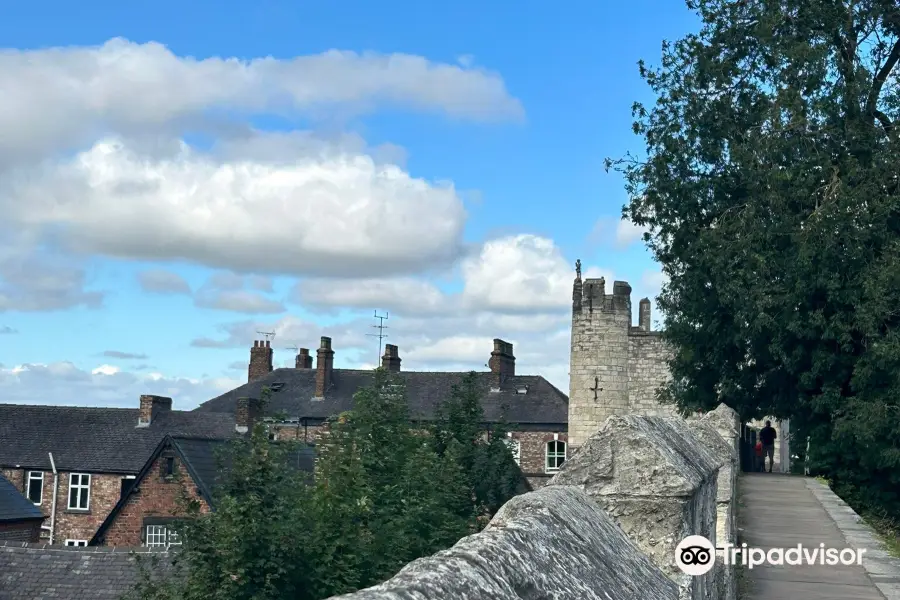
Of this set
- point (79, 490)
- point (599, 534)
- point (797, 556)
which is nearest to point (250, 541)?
point (797, 556)

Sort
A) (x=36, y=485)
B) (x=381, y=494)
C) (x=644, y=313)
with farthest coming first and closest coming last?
1. (x=36, y=485)
2. (x=644, y=313)
3. (x=381, y=494)

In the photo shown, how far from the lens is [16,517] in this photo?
106 ft

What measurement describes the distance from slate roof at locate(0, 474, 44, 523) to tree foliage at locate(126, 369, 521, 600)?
14178 millimetres

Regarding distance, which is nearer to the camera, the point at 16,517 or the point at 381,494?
the point at 381,494

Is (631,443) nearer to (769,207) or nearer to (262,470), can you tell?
(262,470)

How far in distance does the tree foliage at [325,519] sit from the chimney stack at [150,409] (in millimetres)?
23796

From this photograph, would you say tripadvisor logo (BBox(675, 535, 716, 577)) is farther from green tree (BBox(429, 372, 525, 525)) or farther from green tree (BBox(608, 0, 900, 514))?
green tree (BBox(429, 372, 525, 525))

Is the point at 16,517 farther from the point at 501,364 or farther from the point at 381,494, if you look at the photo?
the point at 501,364

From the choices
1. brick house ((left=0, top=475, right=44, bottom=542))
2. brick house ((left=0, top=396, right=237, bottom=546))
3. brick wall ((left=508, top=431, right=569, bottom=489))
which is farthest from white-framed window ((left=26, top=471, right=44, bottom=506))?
brick wall ((left=508, top=431, right=569, bottom=489))

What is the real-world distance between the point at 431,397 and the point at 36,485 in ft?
61.4

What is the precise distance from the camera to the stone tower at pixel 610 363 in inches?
1281

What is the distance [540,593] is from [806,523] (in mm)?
11289

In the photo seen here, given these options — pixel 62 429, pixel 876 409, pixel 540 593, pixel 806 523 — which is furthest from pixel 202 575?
pixel 62 429

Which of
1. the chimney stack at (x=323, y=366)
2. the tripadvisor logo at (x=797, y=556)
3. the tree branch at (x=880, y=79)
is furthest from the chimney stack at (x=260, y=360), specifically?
the tripadvisor logo at (x=797, y=556)
